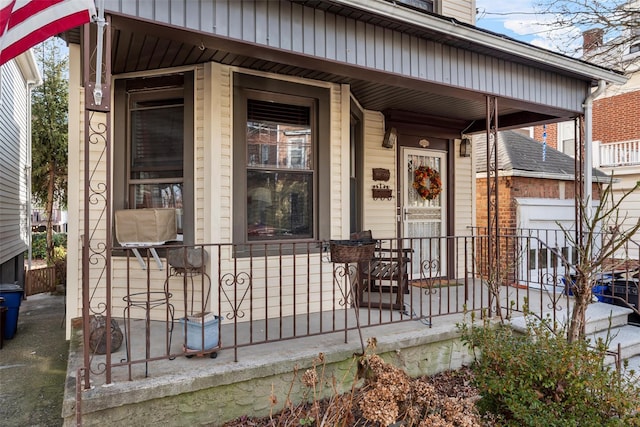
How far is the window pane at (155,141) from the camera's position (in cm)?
390

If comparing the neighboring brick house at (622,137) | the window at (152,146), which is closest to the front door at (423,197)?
the window at (152,146)

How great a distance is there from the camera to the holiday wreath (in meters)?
6.07

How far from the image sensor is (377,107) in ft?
18.4

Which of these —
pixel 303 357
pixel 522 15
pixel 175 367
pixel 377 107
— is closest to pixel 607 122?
pixel 522 15

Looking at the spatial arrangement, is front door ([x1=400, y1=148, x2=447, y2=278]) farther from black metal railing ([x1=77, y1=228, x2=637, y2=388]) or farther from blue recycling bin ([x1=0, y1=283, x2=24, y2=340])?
blue recycling bin ([x1=0, y1=283, x2=24, y2=340])

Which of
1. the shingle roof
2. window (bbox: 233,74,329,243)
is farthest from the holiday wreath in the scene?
window (bbox: 233,74,329,243)

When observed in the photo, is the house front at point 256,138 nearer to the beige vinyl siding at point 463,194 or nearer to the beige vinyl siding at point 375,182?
the beige vinyl siding at point 375,182

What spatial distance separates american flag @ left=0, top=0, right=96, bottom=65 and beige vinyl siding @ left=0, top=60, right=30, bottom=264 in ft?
18.2

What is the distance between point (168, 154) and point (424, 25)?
2605 millimetres

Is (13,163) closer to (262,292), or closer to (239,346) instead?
(262,292)

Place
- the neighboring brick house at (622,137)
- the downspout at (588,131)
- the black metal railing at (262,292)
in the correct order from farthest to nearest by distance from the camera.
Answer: the neighboring brick house at (622,137) < the downspout at (588,131) < the black metal railing at (262,292)

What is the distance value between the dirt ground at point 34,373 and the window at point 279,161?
1.87 m

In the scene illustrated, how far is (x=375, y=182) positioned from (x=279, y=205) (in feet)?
6.55

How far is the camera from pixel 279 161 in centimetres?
407
